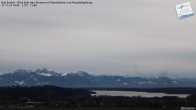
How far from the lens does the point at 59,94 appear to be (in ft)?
653

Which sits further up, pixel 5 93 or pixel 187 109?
pixel 5 93

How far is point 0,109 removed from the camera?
102m

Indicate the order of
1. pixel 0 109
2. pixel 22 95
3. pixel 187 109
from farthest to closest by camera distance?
pixel 22 95, pixel 187 109, pixel 0 109

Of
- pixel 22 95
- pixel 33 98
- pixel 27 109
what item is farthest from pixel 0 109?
pixel 22 95

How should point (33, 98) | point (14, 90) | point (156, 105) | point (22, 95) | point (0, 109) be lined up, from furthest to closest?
1. point (14, 90)
2. point (22, 95)
3. point (33, 98)
4. point (156, 105)
5. point (0, 109)

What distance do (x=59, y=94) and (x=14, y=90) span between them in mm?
19148

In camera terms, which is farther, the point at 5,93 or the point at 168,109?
the point at 5,93

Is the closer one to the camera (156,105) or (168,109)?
(168,109)

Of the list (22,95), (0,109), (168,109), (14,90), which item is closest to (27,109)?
(0,109)

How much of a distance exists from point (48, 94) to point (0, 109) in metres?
82.0

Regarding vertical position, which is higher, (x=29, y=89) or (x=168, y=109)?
(x=29, y=89)

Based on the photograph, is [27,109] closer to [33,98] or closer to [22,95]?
Answer: [33,98]

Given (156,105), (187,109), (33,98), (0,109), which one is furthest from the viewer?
(33,98)

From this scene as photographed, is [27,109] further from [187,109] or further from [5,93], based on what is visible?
[5,93]
